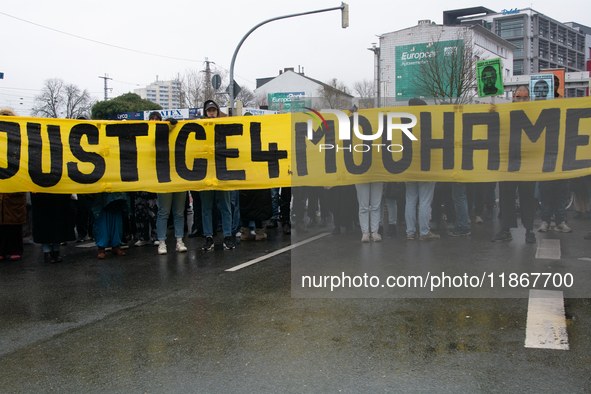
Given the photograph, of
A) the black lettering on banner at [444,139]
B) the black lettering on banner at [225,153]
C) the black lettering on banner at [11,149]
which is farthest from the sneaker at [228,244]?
the black lettering on banner at [444,139]

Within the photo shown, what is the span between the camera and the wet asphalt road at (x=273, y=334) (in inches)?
118

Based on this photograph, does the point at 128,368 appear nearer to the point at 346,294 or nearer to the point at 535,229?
the point at 346,294

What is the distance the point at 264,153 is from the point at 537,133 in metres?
3.41

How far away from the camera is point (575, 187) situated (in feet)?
27.1

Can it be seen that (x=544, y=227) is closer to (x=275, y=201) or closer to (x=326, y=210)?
(x=326, y=210)

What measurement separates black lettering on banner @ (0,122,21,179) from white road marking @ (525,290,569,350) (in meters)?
6.39

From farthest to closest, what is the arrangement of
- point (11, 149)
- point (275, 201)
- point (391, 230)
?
1. point (275, 201)
2. point (391, 230)
3. point (11, 149)

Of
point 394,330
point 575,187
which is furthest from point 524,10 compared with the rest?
point 394,330

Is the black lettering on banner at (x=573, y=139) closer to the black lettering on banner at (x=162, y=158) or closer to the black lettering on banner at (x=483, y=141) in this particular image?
the black lettering on banner at (x=483, y=141)

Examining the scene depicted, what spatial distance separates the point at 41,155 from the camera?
6.95 metres

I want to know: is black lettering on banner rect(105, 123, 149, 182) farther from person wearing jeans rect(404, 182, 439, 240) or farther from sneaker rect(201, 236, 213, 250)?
person wearing jeans rect(404, 182, 439, 240)

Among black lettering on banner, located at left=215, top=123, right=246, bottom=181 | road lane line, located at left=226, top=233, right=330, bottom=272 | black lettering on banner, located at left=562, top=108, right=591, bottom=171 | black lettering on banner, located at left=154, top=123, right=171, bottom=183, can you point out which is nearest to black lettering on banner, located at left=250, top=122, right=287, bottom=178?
black lettering on banner, located at left=215, top=123, right=246, bottom=181

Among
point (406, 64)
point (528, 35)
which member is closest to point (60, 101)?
point (406, 64)

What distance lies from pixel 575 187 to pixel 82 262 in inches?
298
